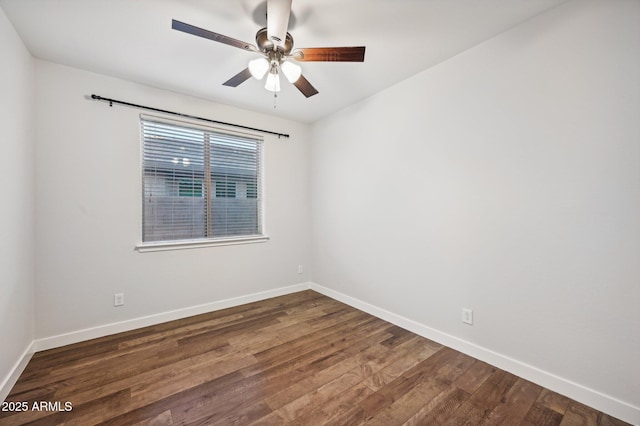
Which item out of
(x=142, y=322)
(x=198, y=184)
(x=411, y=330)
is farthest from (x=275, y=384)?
(x=198, y=184)

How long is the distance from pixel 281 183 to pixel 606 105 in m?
3.21

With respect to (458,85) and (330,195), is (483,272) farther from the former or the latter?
(330,195)

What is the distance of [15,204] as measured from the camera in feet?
6.31

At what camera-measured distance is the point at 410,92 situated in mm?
2660

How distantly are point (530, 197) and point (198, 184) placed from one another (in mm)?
3281

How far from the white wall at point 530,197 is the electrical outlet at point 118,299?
2.74 meters

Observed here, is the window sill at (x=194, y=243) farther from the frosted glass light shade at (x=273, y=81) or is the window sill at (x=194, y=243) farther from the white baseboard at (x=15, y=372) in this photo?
the frosted glass light shade at (x=273, y=81)

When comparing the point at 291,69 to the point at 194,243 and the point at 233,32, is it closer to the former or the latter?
the point at 233,32

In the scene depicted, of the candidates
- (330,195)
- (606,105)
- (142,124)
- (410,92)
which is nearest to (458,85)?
(410,92)

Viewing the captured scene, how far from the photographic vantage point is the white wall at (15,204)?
5.71 feet

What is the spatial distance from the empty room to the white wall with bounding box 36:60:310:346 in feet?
0.06

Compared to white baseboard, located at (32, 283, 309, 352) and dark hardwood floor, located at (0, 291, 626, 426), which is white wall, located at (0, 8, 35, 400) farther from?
dark hardwood floor, located at (0, 291, 626, 426)

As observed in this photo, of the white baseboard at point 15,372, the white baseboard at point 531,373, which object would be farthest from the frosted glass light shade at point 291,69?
the white baseboard at point 15,372

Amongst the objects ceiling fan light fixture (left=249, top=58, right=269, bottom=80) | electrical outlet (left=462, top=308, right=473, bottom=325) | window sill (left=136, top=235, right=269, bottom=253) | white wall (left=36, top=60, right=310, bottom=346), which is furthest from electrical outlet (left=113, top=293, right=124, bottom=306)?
electrical outlet (left=462, top=308, right=473, bottom=325)
